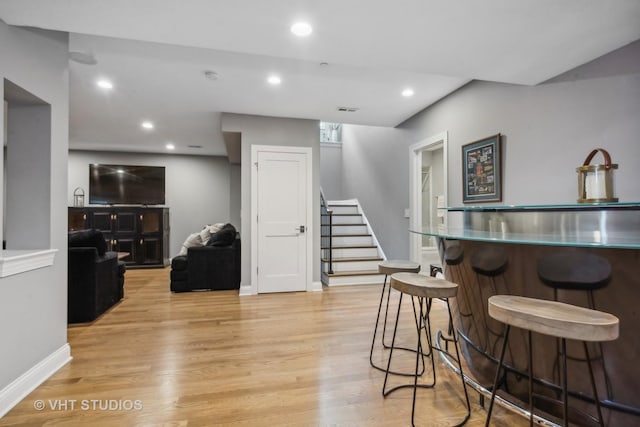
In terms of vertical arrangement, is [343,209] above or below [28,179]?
below

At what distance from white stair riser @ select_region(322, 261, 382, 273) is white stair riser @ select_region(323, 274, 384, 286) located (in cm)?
22

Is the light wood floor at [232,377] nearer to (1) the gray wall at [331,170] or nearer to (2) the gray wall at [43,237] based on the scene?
(2) the gray wall at [43,237]

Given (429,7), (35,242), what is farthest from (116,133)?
(429,7)

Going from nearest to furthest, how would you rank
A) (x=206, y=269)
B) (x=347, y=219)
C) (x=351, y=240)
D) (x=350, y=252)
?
(x=206, y=269) → (x=350, y=252) → (x=351, y=240) → (x=347, y=219)

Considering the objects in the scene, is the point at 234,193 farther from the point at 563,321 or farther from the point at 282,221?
the point at 563,321

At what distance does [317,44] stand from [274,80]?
1.09m

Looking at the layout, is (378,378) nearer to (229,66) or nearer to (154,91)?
(229,66)

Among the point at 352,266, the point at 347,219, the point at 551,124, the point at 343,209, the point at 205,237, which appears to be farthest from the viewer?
the point at 343,209

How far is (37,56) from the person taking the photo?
6.85 ft

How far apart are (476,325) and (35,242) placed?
2.99 meters

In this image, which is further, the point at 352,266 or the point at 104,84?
the point at 352,266

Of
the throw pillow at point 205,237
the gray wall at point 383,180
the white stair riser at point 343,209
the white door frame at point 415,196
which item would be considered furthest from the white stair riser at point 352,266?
the throw pillow at point 205,237

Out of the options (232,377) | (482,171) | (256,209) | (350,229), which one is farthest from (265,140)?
(232,377)

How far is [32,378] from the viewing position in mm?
1970
